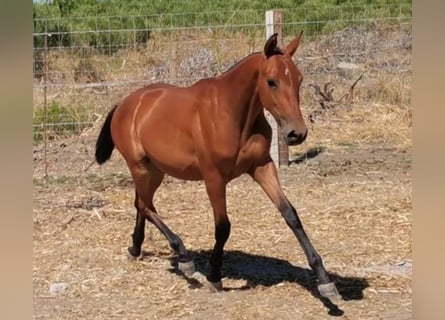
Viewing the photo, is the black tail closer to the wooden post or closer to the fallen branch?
the wooden post

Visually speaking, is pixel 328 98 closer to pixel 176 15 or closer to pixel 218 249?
pixel 176 15

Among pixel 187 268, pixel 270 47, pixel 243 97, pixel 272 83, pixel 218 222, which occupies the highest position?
pixel 270 47

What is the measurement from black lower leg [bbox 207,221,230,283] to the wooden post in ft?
9.49

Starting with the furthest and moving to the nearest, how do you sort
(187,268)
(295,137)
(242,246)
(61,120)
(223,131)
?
(61,120)
(242,246)
(187,268)
(223,131)
(295,137)

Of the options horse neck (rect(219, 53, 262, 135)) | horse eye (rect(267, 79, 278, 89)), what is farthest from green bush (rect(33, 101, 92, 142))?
horse eye (rect(267, 79, 278, 89))

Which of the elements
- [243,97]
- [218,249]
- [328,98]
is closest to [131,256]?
[218,249]

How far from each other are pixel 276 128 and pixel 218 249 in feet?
10.1

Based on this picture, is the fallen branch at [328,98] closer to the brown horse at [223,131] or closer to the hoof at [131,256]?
the hoof at [131,256]

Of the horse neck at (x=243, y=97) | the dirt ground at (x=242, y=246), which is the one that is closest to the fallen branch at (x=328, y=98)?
the dirt ground at (x=242, y=246)

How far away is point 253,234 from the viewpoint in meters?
5.00

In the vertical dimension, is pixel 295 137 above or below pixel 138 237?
above

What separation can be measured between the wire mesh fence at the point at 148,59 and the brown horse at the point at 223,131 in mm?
3592
